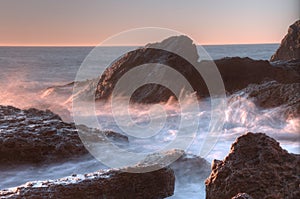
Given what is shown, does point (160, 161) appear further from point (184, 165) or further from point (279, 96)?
point (279, 96)

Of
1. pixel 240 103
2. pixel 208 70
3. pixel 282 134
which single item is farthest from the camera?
pixel 208 70

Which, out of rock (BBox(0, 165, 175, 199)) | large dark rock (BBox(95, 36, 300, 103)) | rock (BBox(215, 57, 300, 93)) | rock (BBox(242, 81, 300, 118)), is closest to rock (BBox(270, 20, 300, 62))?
large dark rock (BBox(95, 36, 300, 103))

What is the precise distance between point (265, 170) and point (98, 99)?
8537 millimetres

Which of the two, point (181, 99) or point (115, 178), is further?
point (181, 99)

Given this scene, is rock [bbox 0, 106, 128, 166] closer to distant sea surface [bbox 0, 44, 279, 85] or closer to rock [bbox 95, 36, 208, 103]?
rock [bbox 95, 36, 208, 103]

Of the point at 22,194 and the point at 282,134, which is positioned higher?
the point at 22,194

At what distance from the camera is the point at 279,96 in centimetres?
758

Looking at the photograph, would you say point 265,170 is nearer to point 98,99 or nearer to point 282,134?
point 282,134

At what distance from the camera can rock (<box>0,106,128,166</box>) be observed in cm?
498

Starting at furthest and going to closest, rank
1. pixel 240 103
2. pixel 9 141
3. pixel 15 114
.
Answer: pixel 240 103, pixel 15 114, pixel 9 141

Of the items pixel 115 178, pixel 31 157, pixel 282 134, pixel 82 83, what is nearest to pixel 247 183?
pixel 115 178

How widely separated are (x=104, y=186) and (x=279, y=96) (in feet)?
16.8

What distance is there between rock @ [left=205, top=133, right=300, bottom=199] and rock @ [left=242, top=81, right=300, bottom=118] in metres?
3.97

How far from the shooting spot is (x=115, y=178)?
3502 mm
